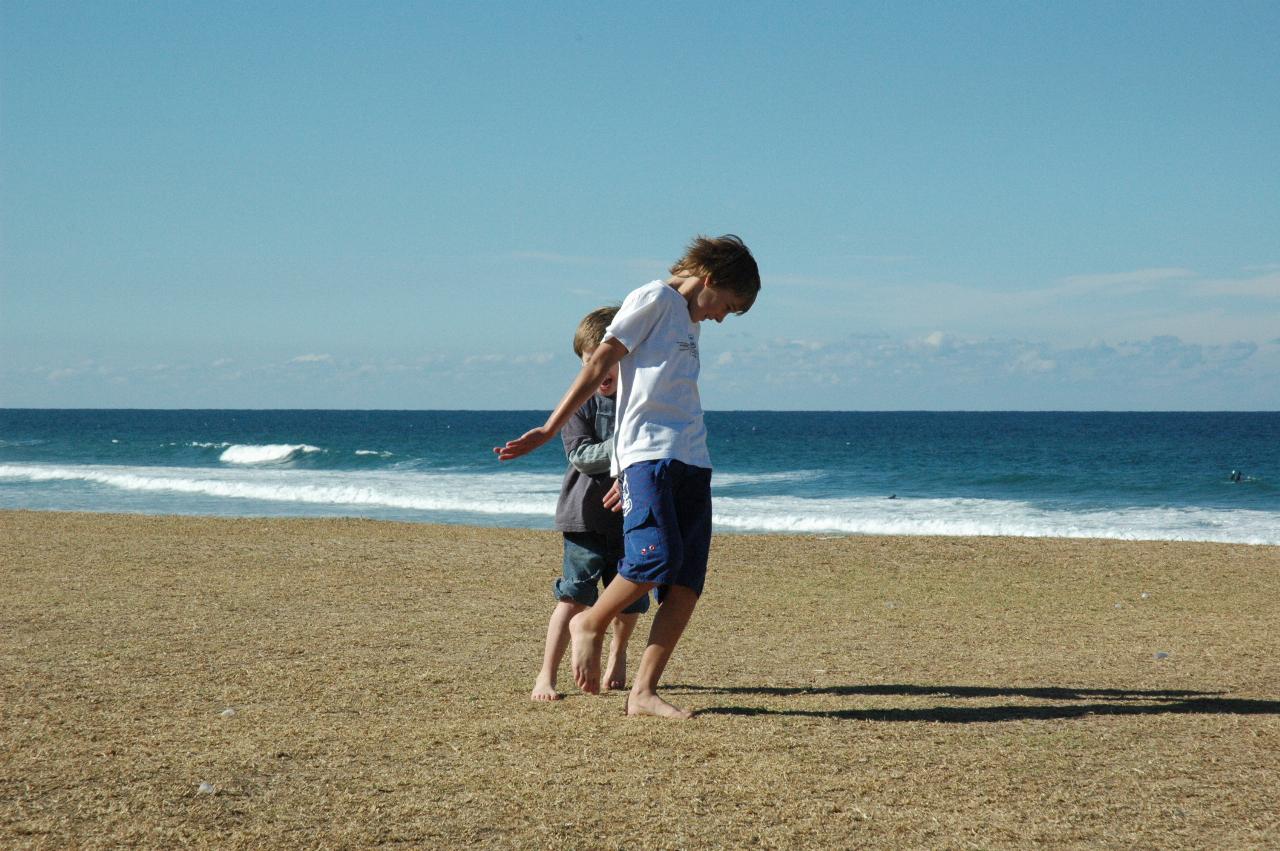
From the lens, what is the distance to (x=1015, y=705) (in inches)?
192

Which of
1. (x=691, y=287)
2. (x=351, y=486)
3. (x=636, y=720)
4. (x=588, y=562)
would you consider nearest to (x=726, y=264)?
(x=691, y=287)

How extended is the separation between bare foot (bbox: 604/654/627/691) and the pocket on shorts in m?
A: 1.07

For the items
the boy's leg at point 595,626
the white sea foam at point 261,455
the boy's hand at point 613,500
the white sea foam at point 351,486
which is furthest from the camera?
the white sea foam at point 261,455

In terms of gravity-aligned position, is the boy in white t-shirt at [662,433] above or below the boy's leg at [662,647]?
above

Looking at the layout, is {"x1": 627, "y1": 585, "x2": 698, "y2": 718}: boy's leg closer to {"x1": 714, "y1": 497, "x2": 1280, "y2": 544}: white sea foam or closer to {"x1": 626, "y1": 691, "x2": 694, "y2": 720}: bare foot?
{"x1": 626, "y1": 691, "x2": 694, "y2": 720}: bare foot

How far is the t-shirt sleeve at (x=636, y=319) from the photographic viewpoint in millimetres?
4234

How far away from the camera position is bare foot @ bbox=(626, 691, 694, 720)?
4398mm

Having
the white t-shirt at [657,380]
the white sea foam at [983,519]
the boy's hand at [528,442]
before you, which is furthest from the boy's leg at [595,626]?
the white sea foam at [983,519]

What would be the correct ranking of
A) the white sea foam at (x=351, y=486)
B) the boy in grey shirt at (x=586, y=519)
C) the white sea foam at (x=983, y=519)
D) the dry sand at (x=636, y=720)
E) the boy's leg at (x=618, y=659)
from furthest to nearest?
1. the white sea foam at (x=351, y=486)
2. the white sea foam at (x=983, y=519)
3. the boy's leg at (x=618, y=659)
4. the boy in grey shirt at (x=586, y=519)
5. the dry sand at (x=636, y=720)

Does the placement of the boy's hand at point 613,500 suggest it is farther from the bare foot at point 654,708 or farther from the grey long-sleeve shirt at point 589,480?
the bare foot at point 654,708

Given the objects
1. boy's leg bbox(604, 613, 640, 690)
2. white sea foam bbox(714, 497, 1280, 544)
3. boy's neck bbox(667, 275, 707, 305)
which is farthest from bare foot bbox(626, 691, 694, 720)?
white sea foam bbox(714, 497, 1280, 544)

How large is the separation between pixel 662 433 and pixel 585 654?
1041mm

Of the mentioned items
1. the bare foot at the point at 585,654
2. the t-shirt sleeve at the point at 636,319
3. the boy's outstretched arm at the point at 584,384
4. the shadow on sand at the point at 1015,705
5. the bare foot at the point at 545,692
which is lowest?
the shadow on sand at the point at 1015,705

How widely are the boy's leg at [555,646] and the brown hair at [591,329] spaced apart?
1.07 metres
